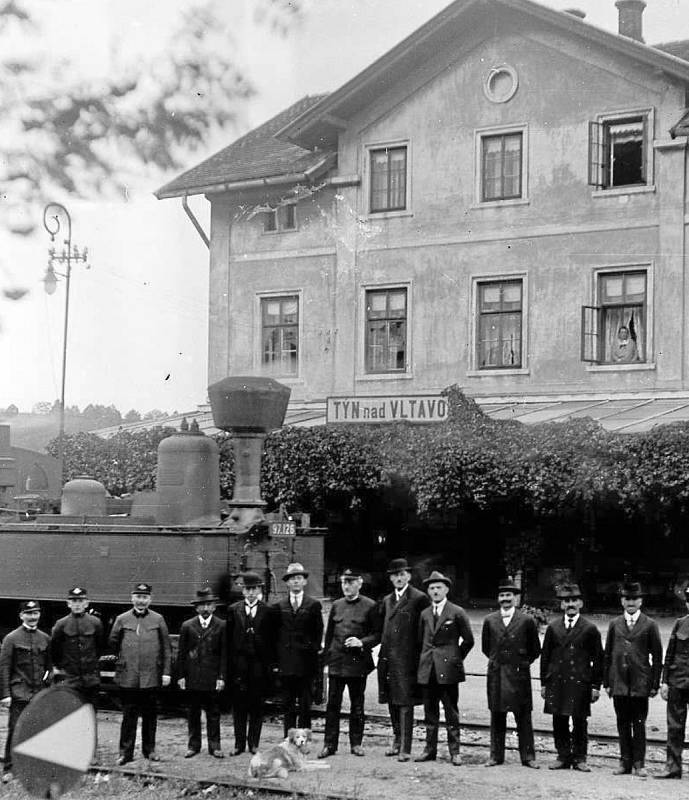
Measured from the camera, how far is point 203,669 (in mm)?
11195

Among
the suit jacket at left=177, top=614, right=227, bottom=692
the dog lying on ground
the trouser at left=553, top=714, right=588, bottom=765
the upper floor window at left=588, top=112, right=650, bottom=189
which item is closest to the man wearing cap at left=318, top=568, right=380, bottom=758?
the dog lying on ground

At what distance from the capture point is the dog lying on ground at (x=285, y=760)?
1001cm

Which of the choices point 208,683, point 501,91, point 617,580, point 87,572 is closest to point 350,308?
Result: point 501,91

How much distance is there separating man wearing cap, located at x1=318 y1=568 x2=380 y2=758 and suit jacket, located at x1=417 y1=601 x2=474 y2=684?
497 millimetres

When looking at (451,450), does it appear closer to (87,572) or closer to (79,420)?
(87,572)

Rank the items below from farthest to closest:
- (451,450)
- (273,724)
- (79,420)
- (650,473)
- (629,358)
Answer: (79,420), (629,358), (451,450), (650,473), (273,724)

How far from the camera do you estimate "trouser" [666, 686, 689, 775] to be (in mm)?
9930

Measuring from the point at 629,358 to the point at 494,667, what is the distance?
46.2 feet

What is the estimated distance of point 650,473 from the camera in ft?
65.4

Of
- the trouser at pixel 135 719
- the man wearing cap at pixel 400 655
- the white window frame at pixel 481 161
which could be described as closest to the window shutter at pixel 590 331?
the white window frame at pixel 481 161

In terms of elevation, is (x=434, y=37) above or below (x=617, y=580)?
above

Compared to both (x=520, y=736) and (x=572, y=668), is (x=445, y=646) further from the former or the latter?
(x=572, y=668)

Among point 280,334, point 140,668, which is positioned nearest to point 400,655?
point 140,668

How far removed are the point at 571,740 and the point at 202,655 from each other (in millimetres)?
3062
